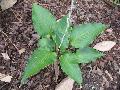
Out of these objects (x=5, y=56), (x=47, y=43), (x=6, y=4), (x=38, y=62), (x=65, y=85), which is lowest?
(x=65, y=85)

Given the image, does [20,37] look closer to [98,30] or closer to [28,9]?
[28,9]

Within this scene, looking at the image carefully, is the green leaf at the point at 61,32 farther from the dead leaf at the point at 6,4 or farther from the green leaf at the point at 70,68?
the dead leaf at the point at 6,4

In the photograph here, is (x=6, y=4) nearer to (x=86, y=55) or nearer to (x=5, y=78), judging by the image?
(x=5, y=78)

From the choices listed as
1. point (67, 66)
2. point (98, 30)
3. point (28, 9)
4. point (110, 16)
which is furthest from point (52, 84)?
point (110, 16)

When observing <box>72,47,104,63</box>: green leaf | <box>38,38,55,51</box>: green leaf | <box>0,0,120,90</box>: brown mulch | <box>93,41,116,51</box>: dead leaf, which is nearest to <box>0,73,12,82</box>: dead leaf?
<box>0,0,120,90</box>: brown mulch

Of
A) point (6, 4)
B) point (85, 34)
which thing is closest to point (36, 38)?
point (6, 4)

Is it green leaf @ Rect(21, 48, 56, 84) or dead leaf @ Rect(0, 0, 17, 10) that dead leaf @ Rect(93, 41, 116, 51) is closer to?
green leaf @ Rect(21, 48, 56, 84)
